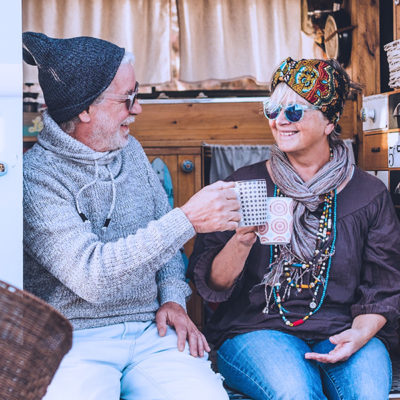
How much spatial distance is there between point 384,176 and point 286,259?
1.22m

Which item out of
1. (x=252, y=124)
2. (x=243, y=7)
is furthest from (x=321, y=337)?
(x=243, y=7)

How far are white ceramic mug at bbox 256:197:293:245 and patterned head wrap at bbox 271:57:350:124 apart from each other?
68 centimetres

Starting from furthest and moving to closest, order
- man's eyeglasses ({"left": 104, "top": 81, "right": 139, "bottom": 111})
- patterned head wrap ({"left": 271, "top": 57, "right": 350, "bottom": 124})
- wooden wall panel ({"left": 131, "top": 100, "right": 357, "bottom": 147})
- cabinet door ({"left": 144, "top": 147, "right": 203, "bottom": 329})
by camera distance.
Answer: wooden wall panel ({"left": 131, "top": 100, "right": 357, "bottom": 147}) → cabinet door ({"left": 144, "top": 147, "right": 203, "bottom": 329}) → patterned head wrap ({"left": 271, "top": 57, "right": 350, "bottom": 124}) → man's eyeglasses ({"left": 104, "top": 81, "right": 139, "bottom": 111})

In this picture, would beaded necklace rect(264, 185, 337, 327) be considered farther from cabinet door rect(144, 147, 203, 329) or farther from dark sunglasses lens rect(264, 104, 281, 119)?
cabinet door rect(144, 147, 203, 329)

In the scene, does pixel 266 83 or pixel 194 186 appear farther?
pixel 266 83

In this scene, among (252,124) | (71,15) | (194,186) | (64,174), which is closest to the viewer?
(64,174)

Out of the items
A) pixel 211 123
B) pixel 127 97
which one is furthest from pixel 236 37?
pixel 127 97

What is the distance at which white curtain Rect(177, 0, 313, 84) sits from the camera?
5559 mm

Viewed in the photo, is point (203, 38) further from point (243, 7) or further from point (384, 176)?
point (384, 176)

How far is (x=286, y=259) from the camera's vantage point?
8.07ft

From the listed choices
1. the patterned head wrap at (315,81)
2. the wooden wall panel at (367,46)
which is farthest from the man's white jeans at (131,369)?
the wooden wall panel at (367,46)

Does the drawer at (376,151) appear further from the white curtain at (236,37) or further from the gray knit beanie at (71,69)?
the white curtain at (236,37)

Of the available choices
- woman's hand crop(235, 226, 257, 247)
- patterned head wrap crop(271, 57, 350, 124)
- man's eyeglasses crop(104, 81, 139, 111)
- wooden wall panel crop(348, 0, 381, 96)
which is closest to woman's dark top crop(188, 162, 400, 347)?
woman's hand crop(235, 226, 257, 247)

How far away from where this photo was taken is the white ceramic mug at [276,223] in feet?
6.84
